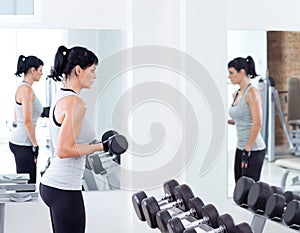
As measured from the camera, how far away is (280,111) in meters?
4.40

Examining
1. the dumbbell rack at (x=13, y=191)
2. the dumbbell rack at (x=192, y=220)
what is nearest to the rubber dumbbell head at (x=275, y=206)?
the dumbbell rack at (x=192, y=220)

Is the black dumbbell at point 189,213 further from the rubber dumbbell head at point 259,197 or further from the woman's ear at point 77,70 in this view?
the woman's ear at point 77,70

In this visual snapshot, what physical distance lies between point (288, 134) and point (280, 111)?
0.59ft

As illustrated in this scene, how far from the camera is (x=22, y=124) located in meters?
4.16

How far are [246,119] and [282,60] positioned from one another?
19.8 inches

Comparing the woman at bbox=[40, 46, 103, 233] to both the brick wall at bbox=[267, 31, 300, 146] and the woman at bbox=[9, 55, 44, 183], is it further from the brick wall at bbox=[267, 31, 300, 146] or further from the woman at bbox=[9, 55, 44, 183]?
the brick wall at bbox=[267, 31, 300, 146]

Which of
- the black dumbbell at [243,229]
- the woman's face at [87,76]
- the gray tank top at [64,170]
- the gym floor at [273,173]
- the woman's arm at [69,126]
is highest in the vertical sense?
the woman's face at [87,76]

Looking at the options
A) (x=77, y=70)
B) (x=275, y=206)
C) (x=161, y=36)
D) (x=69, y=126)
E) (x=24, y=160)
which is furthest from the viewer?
(x=161, y=36)

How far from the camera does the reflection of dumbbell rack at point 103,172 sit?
4301mm

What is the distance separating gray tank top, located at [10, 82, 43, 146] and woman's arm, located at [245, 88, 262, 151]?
1508 mm

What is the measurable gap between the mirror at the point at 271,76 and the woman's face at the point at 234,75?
1.4 inches

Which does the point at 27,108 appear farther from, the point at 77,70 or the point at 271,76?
the point at 271,76

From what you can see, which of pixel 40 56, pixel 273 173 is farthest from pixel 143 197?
pixel 273 173

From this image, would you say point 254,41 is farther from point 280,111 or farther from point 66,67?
point 66,67
